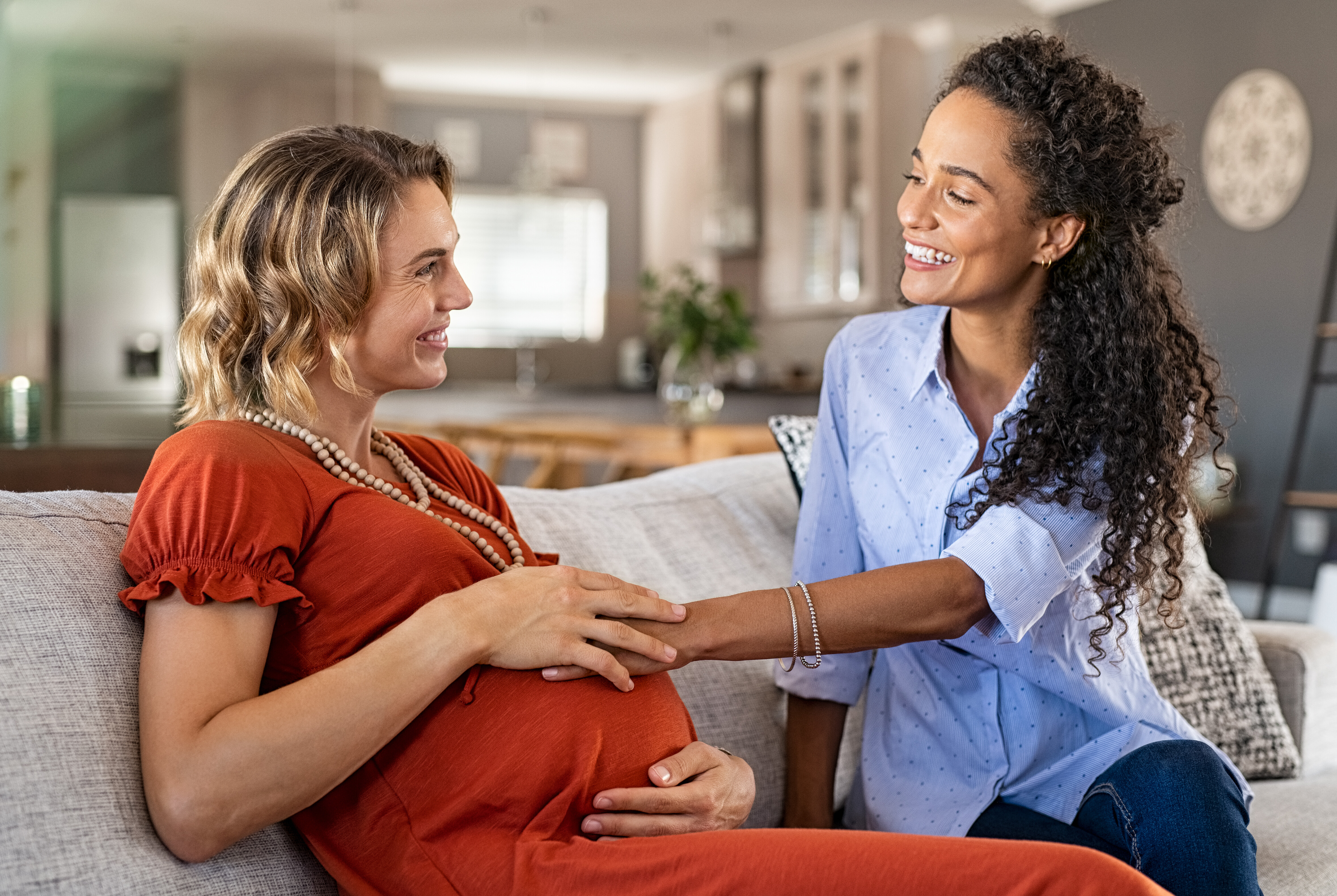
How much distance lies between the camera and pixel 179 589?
108cm

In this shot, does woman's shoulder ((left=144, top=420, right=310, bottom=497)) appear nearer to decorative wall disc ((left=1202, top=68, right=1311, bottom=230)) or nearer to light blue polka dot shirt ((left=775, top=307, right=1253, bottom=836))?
light blue polka dot shirt ((left=775, top=307, right=1253, bottom=836))

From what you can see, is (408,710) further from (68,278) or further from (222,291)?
(68,278)

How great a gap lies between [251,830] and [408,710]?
170mm

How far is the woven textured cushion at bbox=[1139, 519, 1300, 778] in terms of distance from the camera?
202 centimetres

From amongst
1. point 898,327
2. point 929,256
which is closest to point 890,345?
point 898,327

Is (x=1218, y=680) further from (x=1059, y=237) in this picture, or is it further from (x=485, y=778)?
(x=485, y=778)

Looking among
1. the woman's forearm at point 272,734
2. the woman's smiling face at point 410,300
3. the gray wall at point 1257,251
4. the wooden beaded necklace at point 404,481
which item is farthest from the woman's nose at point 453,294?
the gray wall at point 1257,251

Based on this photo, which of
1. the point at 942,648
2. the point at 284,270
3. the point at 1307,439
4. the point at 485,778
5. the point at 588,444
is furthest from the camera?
the point at 1307,439

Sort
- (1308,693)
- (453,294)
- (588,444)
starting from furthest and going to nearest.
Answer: (588,444) < (1308,693) < (453,294)

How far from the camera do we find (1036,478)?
4.97ft

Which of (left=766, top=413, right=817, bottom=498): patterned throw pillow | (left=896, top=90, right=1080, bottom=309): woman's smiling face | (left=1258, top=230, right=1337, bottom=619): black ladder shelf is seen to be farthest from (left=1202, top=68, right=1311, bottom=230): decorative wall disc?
(left=896, top=90, right=1080, bottom=309): woman's smiling face

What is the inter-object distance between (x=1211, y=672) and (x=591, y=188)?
7700mm

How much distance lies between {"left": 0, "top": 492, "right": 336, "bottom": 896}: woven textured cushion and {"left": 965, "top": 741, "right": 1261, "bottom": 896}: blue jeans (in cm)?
89

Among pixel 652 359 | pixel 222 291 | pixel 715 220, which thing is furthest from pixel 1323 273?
pixel 222 291
